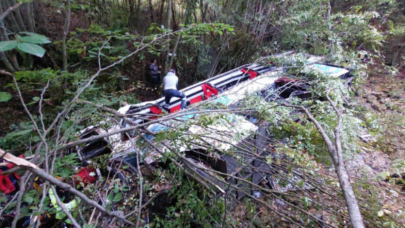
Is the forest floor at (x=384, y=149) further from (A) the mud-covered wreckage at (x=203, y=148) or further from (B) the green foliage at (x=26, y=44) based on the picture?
(B) the green foliage at (x=26, y=44)

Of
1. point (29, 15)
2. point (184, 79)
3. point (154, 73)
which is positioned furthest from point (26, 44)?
point (184, 79)

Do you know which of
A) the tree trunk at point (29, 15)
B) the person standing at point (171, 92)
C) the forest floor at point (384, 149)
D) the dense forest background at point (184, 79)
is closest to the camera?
the dense forest background at point (184, 79)

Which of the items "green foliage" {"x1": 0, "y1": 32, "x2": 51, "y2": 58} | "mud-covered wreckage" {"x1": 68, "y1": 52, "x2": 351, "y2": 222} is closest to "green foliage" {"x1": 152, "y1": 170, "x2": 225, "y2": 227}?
"mud-covered wreckage" {"x1": 68, "y1": 52, "x2": 351, "y2": 222}

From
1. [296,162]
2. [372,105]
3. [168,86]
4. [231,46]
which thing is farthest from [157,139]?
[372,105]

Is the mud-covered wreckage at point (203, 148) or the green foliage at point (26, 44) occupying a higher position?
the green foliage at point (26, 44)

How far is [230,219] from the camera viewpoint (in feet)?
5.51

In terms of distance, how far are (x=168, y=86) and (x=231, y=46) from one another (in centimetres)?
311

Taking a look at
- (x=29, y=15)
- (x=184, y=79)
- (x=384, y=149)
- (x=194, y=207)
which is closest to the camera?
(x=194, y=207)

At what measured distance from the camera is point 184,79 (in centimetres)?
713

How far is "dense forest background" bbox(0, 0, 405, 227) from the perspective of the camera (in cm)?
146

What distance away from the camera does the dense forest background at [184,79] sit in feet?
4.79

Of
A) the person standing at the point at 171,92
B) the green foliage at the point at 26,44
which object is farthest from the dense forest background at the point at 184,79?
the person standing at the point at 171,92

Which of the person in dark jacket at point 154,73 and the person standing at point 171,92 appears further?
the person in dark jacket at point 154,73

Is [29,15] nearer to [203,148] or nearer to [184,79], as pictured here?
[184,79]
